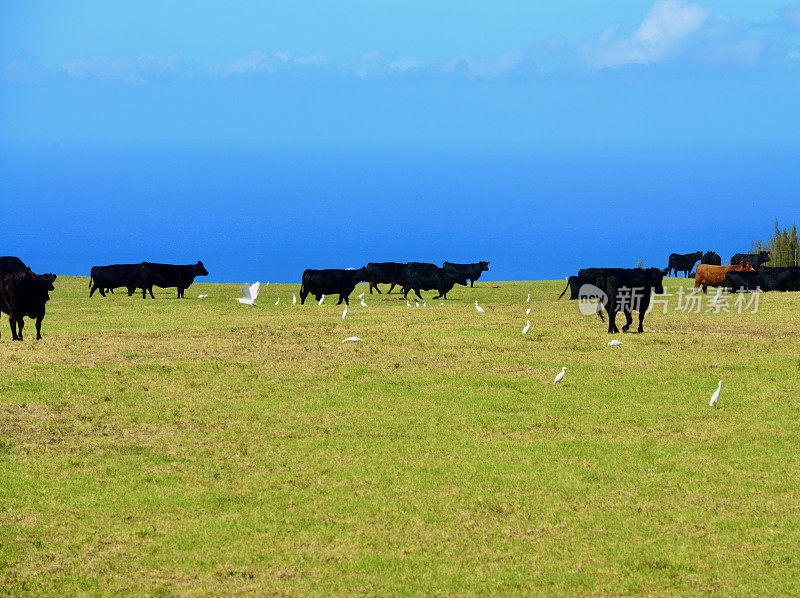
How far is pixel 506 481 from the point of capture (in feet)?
40.5

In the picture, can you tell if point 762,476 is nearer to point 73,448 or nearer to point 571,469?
point 571,469

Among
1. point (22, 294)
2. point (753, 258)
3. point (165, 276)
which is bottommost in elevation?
point (22, 294)

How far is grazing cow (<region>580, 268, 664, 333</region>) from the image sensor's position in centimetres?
2492

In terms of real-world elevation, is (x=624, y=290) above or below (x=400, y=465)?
above

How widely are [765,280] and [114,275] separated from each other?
28.4 meters

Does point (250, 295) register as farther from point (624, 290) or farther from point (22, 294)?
point (624, 290)

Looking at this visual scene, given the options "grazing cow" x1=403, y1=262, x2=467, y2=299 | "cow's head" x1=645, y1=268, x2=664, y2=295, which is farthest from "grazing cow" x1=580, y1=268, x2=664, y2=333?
Result: "grazing cow" x1=403, y1=262, x2=467, y2=299

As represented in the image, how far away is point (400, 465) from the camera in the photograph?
13.1 meters

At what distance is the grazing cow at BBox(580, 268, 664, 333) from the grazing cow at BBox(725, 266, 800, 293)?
16.8 metres

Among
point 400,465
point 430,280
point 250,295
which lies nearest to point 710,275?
point 430,280

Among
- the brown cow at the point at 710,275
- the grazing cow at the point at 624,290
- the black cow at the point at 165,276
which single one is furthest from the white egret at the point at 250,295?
the brown cow at the point at 710,275

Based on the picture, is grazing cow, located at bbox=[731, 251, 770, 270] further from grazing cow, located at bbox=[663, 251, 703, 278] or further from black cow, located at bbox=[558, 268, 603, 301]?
black cow, located at bbox=[558, 268, 603, 301]

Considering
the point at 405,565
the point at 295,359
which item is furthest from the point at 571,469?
the point at 295,359

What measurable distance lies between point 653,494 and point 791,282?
1285 inches
